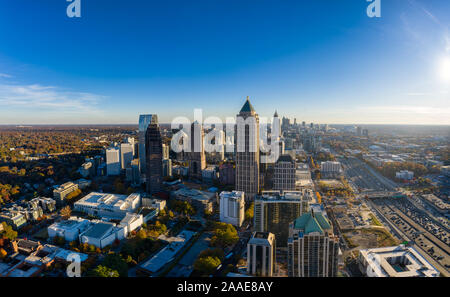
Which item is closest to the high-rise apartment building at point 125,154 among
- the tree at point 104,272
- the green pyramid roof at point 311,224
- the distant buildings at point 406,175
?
the tree at point 104,272

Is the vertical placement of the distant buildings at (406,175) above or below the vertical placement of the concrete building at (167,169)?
below

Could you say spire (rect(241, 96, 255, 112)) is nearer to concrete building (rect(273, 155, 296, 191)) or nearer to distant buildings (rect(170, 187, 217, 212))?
concrete building (rect(273, 155, 296, 191))

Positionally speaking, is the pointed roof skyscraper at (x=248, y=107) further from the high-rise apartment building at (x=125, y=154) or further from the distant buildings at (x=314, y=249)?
the high-rise apartment building at (x=125, y=154)

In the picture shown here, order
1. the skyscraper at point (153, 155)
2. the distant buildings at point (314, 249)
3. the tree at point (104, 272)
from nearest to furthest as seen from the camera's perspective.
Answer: the distant buildings at point (314, 249)
the tree at point (104, 272)
the skyscraper at point (153, 155)

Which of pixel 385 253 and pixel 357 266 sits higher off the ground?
pixel 385 253

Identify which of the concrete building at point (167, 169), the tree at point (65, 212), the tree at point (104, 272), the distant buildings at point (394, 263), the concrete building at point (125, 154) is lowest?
the distant buildings at point (394, 263)

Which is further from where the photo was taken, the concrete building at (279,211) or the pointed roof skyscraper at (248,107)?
the pointed roof skyscraper at (248,107)

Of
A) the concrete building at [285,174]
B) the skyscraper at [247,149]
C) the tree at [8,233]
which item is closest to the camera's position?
the tree at [8,233]
